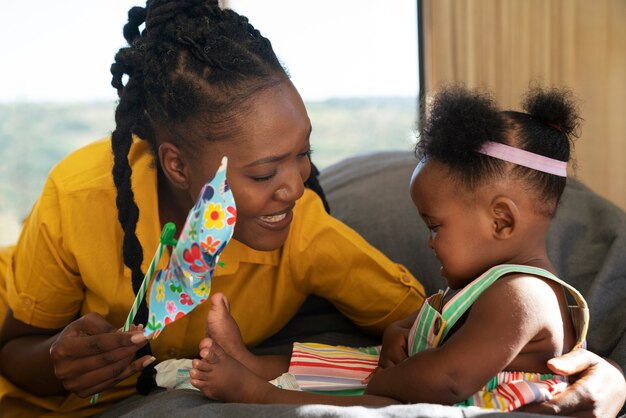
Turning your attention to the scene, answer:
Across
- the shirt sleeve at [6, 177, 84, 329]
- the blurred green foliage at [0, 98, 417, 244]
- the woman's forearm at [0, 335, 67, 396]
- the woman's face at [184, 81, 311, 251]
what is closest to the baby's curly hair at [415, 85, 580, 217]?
the woman's face at [184, 81, 311, 251]

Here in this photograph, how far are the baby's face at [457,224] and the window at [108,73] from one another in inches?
73.5

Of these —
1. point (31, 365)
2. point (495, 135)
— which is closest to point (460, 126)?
point (495, 135)

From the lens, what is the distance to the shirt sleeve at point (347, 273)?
1775 millimetres

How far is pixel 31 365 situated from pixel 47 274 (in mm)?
192

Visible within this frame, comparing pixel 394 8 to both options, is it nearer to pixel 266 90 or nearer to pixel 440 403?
pixel 266 90

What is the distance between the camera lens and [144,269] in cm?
164

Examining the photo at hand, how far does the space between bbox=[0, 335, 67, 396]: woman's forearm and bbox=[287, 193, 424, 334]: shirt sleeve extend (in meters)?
0.55

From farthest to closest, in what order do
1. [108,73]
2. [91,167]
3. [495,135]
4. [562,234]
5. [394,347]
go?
[108,73], [562,234], [91,167], [394,347], [495,135]

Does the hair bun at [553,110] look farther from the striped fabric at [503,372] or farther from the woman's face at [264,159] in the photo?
the woman's face at [264,159]

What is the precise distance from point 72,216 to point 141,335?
401 mm

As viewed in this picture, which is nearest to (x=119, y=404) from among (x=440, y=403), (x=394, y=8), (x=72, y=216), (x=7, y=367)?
(x=7, y=367)

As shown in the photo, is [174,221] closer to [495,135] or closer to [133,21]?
[133,21]

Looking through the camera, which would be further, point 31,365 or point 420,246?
point 420,246

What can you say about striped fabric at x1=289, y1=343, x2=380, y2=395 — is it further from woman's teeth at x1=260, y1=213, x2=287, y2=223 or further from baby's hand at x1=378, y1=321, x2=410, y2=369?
woman's teeth at x1=260, y1=213, x2=287, y2=223
